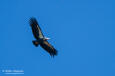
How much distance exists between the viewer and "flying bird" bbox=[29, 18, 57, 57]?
66.8 m

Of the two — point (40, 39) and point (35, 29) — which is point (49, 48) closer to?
point (40, 39)

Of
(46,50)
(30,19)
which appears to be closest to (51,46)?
(46,50)

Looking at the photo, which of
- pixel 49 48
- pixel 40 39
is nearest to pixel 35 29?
pixel 40 39

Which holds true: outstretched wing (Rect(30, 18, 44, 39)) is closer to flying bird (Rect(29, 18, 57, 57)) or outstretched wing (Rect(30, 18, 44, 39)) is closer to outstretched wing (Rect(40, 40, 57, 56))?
flying bird (Rect(29, 18, 57, 57))

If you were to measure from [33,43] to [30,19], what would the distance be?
2909 millimetres

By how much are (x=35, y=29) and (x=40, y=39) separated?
137cm

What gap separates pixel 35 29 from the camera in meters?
67.6

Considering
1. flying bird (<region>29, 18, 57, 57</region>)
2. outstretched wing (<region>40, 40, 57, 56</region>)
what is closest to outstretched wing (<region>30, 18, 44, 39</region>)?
flying bird (<region>29, 18, 57, 57</region>)

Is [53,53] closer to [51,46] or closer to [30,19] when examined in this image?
[51,46]

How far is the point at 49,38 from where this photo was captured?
223 feet

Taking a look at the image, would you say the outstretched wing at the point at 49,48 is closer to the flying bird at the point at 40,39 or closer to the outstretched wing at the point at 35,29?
the flying bird at the point at 40,39

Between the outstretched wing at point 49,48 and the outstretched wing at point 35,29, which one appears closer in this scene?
the outstretched wing at point 35,29

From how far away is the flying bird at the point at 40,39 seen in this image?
2630 inches

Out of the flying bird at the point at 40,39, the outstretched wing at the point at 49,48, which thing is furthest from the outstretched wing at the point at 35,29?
the outstretched wing at the point at 49,48
